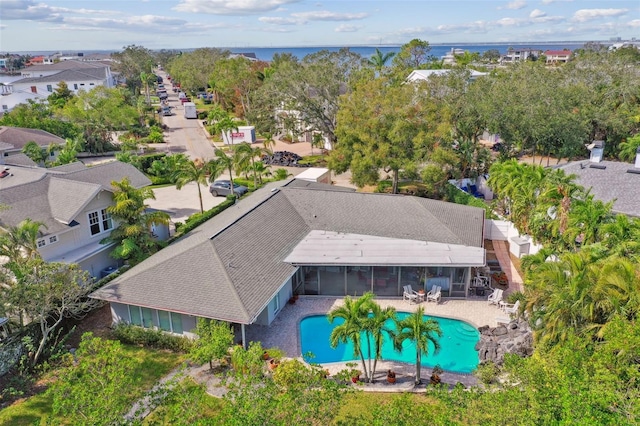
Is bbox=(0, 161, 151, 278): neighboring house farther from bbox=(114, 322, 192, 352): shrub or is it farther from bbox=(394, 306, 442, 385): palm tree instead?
bbox=(394, 306, 442, 385): palm tree

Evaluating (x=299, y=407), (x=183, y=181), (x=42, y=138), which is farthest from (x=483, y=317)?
(x=42, y=138)

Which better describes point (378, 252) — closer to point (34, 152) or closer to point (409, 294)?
point (409, 294)

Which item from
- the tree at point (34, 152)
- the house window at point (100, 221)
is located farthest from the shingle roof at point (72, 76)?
the house window at point (100, 221)

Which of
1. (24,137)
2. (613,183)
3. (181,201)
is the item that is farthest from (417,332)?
(24,137)

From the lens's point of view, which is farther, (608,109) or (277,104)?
(277,104)

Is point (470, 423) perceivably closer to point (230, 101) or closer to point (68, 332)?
point (68, 332)

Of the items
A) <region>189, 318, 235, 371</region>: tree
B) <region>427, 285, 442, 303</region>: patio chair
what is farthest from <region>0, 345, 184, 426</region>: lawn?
<region>427, 285, 442, 303</region>: patio chair

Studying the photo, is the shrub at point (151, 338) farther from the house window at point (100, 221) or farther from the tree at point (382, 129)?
the tree at point (382, 129)
